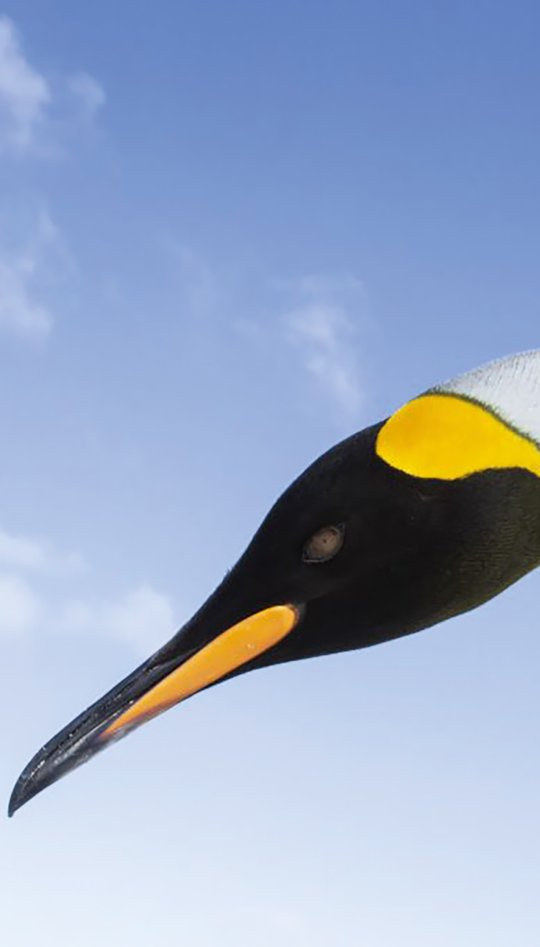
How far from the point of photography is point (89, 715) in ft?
14.2

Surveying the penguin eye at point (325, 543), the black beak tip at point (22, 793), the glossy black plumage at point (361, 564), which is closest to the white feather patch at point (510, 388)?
the glossy black plumage at point (361, 564)

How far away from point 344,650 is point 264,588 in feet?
0.97

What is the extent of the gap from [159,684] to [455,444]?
1.00 metres

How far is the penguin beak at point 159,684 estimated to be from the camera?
427 centimetres

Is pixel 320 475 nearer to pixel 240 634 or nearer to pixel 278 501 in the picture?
pixel 278 501

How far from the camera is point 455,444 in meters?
4.27

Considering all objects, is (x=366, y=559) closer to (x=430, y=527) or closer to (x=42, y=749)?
(x=430, y=527)

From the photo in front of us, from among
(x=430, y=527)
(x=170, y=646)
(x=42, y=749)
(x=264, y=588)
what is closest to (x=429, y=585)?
(x=430, y=527)

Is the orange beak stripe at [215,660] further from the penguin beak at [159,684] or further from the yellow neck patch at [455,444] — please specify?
the yellow neck patch at [455,444]

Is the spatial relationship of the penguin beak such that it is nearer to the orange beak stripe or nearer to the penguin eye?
the orange beak stripe

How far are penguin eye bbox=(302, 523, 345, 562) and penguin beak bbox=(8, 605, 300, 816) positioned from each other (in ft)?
0.52

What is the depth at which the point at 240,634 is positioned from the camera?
171 inches

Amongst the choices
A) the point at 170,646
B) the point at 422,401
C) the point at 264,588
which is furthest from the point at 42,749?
the point at 422,401

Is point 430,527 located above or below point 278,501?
below
